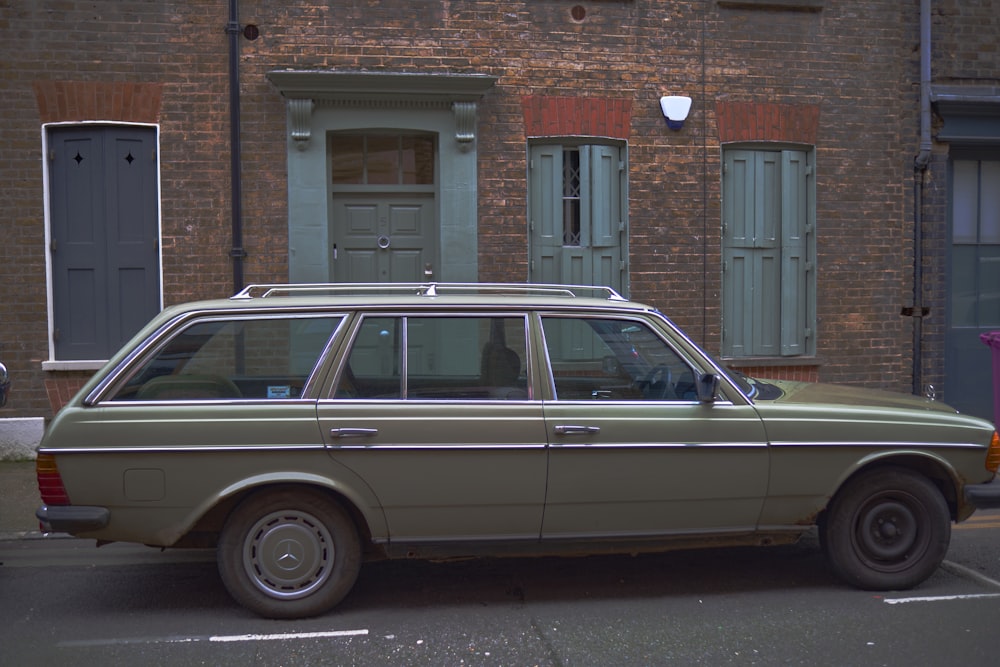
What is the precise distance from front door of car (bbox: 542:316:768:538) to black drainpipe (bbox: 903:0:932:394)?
20.3 feet

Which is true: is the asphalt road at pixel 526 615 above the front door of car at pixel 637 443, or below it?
below

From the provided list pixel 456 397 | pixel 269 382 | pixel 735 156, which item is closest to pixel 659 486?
pixel 456 397

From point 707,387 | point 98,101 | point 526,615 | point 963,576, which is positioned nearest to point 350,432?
point 526,615

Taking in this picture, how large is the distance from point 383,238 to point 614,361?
16.1ft

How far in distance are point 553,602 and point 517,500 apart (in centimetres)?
70

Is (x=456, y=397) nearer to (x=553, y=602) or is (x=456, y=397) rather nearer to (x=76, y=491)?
(x=553, y=602)

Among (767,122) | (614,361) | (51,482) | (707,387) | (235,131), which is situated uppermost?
(767,122)

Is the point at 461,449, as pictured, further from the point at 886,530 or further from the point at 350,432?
the point at 886,530

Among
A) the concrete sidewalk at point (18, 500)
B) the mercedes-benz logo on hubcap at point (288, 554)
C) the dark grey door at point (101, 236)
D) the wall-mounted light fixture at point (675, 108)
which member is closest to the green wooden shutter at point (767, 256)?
the wall-mounted light fixture at point (675, 108)

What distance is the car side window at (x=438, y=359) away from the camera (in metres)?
4.93

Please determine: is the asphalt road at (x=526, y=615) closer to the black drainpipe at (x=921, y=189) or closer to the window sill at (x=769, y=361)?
the window sill at (x=769, y=361)

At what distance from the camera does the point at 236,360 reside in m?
4.95

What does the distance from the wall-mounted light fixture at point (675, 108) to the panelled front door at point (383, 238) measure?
8.38 ft

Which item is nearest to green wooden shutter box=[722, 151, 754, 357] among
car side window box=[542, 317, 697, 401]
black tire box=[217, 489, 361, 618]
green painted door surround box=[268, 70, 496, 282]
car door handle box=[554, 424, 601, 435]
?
green painted door surround box=[268, 70, 496, 282]
